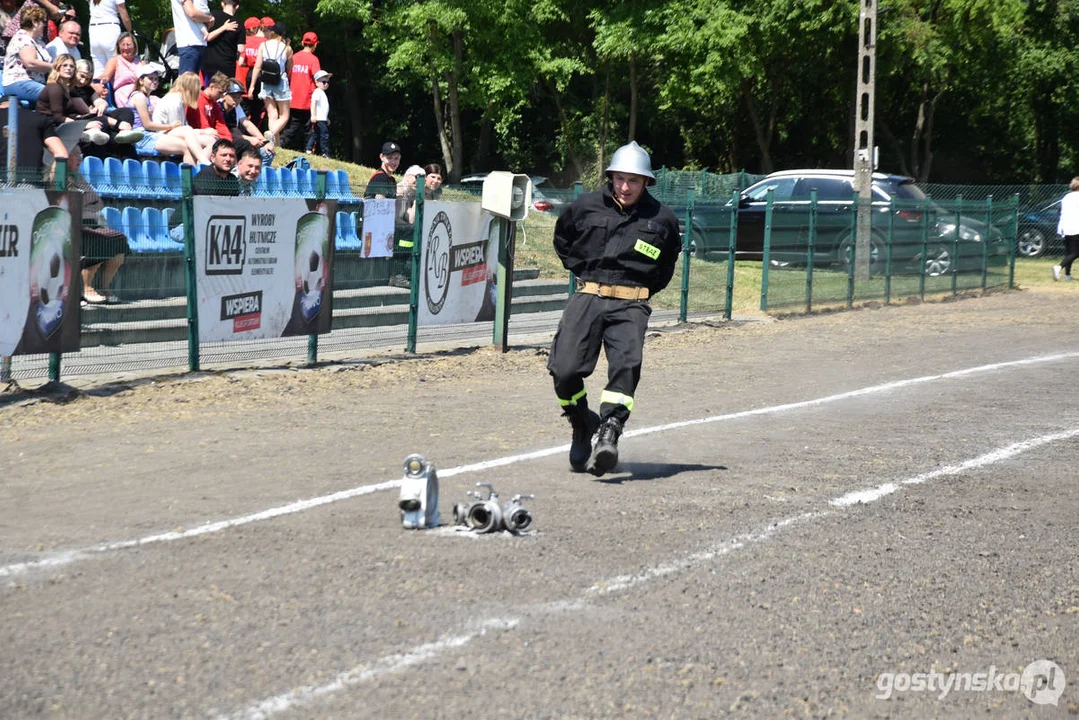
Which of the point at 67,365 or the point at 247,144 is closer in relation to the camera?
the point at 67,365

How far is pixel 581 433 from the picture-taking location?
26.5 ft

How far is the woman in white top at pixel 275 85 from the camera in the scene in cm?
1992

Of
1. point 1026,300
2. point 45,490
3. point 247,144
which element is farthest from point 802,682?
point 1026,300

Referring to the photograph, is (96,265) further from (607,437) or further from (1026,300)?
(1026,300)

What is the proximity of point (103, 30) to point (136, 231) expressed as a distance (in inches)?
300

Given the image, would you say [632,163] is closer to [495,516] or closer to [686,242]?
[495,516]

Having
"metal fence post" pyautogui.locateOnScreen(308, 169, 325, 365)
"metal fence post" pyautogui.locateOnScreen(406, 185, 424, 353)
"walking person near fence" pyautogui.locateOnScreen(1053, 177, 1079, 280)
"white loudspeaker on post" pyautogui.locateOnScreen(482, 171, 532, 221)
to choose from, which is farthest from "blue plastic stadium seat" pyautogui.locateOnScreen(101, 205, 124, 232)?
"walking person near fence" pyautogui.locateOnScreen(1053, 177, 1079, 280)

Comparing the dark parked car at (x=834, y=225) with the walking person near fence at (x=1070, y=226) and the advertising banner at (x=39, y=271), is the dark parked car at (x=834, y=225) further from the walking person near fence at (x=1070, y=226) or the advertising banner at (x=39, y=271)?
the advertising banner at (x=39, y=271)

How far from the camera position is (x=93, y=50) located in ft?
57.8

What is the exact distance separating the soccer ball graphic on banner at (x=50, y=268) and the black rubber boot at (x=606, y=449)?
16.9 feet

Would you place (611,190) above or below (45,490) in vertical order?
above

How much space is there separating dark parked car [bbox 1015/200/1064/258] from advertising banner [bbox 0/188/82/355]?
27673 mm

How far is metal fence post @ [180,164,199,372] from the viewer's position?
11.5 m

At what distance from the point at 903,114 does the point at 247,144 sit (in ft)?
120
